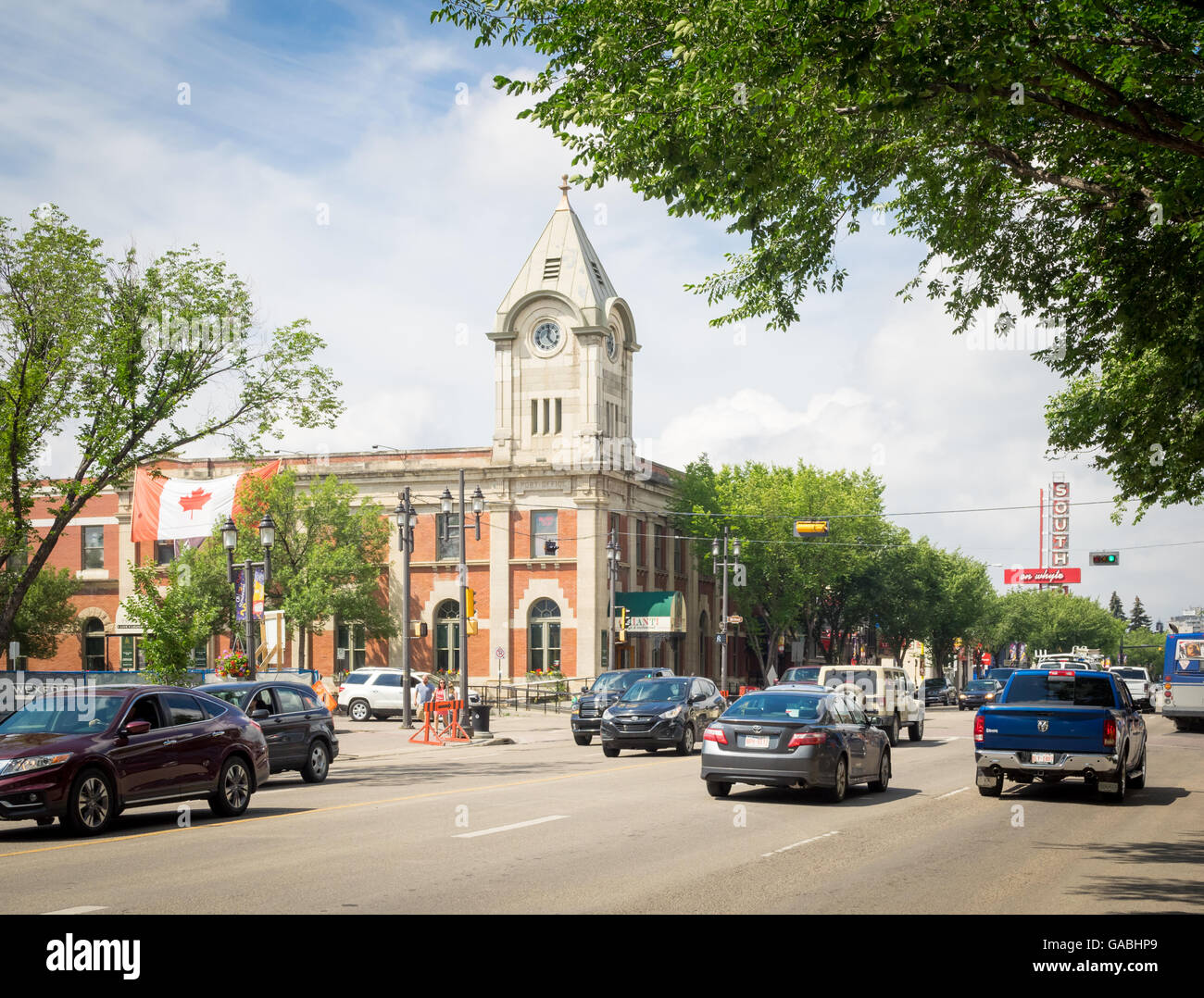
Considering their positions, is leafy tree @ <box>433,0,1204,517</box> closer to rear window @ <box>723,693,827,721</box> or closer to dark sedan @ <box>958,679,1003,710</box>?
rear window @ <box>723,693,827,721</box>

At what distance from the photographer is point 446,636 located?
196 feet

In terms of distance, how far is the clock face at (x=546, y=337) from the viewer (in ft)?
196

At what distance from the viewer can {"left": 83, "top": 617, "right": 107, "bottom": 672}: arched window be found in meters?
62.6

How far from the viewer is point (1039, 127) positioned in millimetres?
13500

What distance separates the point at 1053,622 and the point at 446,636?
102 meters

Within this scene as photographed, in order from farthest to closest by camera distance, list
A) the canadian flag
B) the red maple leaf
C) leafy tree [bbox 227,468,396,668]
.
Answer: leafy tree [bbox 227,468,396,668] < the red maple leaf < the canadian flag

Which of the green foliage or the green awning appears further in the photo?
the green foliage

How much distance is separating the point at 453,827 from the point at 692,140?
311 inches

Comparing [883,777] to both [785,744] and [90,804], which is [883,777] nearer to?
[785,744]

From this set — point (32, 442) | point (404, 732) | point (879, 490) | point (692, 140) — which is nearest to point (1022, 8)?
point (692, 140)

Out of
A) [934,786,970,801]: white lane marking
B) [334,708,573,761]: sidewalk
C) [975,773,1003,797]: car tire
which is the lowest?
[334,708,573,761]: sidewalk

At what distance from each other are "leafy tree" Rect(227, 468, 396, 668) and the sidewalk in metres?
8.29

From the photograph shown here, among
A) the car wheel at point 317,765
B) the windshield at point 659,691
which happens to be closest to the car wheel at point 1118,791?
the windshield at point 659,691

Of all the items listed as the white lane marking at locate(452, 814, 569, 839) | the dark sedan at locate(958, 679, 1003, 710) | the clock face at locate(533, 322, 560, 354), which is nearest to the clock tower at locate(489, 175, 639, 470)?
the clock face at locate(533, 322, 560, 354)
